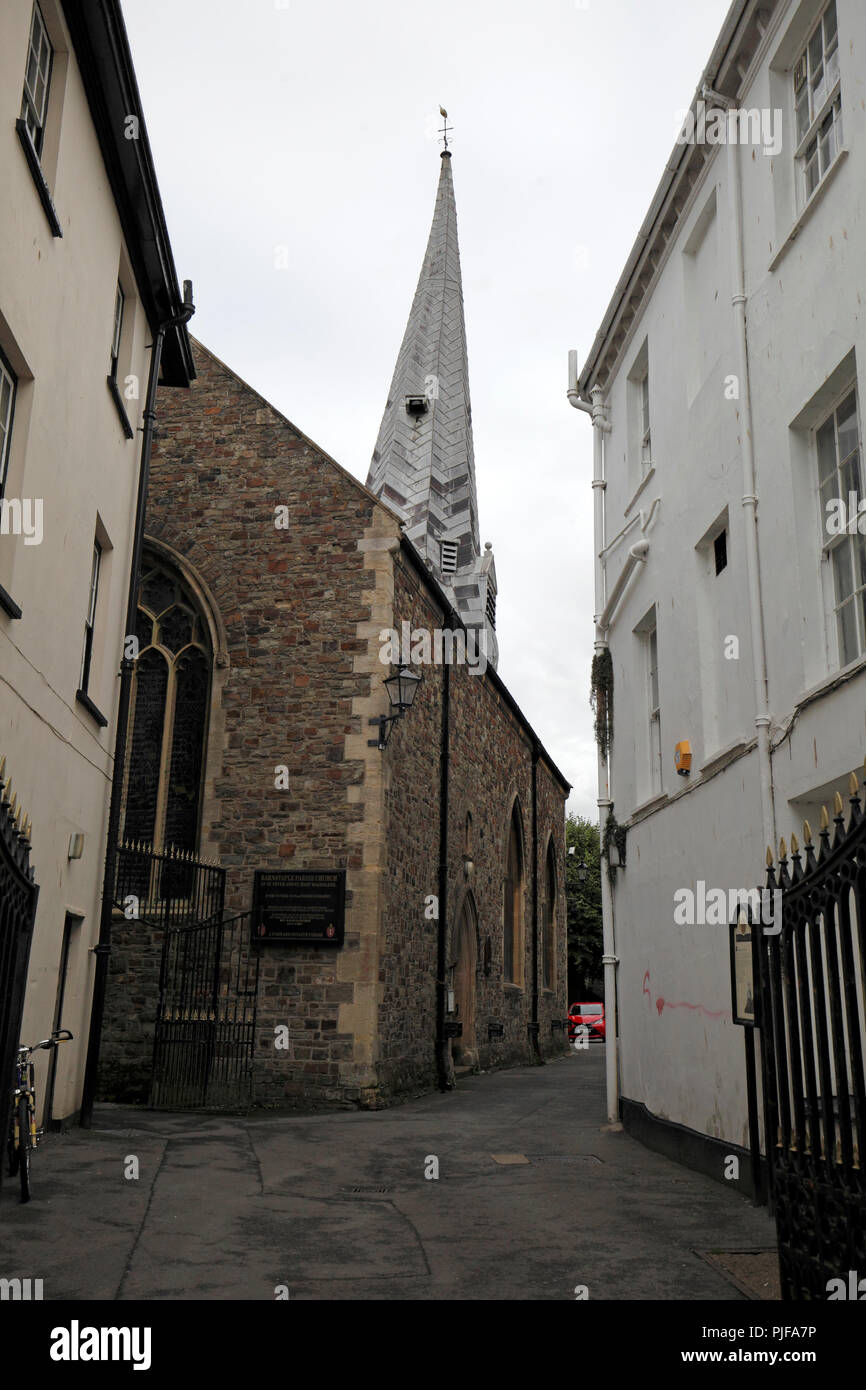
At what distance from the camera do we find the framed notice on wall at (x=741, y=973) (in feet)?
26.4

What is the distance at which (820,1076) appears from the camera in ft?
13.0

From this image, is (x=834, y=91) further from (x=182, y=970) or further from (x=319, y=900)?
(x=182, y=970)

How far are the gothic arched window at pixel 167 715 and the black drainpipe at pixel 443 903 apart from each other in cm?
430

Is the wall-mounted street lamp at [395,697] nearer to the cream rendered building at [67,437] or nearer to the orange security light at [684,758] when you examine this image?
the cream rendered building at [67,437]

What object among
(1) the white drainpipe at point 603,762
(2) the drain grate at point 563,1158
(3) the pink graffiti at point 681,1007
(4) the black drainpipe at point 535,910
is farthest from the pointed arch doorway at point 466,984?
(2) the drain grate at point 563,1158

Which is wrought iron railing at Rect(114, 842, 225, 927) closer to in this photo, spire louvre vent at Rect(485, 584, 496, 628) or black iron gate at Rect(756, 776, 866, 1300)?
black iron gate at Rect(756, 776, 866, 1300)

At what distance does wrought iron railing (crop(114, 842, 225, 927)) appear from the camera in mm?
14477

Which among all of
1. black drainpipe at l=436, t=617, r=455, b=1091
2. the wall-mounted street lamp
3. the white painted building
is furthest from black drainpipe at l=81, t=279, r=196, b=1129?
black drainpipe at l=436, t=617, r=455, b=1091

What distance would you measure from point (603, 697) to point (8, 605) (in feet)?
25.1

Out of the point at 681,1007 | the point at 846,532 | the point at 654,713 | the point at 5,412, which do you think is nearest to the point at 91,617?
the point at 5,412

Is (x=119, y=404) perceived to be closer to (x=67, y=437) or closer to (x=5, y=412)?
(x=67, y=437)

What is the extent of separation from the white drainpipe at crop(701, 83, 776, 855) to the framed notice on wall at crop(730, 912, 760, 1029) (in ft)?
2.10
